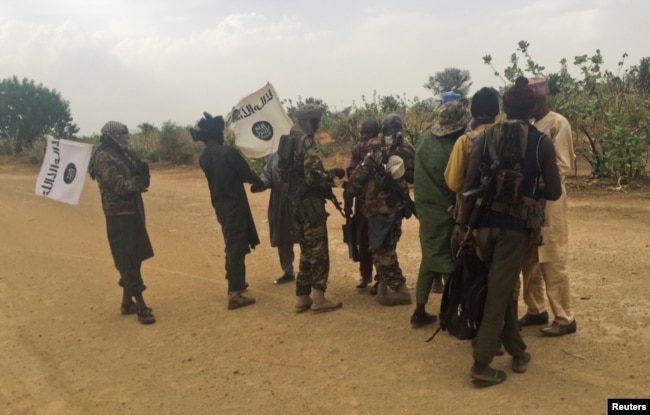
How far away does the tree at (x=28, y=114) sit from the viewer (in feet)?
79.5

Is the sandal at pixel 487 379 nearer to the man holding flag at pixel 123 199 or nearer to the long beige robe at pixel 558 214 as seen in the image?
the long beige robe at pixel 558 214

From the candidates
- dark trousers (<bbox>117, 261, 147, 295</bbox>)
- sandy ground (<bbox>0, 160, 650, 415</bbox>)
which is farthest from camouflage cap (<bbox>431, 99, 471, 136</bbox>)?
dark trousers (<bbox>117, 261, 147, 295</bbox>)

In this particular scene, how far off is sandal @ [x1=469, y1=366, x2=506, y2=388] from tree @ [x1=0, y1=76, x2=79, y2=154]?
22.4 meters

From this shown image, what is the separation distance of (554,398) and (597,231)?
14.8 feet

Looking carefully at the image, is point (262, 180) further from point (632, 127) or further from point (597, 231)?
point (632, 127)

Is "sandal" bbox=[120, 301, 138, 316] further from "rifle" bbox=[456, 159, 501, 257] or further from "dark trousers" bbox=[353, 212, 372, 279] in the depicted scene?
"rifle" bbox=[456, 159, 501, 257]

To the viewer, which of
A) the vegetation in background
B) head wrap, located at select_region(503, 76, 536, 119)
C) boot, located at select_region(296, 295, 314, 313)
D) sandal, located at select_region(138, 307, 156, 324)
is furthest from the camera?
the vegetation in background

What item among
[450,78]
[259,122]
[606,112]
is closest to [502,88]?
[606,112]

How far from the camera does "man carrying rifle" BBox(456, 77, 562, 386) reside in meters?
3.35

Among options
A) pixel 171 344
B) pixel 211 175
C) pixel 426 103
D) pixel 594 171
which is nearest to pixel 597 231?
pixel 594 171

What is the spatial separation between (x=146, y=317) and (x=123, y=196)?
116cm

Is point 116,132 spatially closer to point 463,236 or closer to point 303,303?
point 303,303

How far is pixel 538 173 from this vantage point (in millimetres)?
3377

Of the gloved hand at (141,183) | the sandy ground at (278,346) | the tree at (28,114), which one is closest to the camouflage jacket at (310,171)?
the sandy ground at (278,346)
